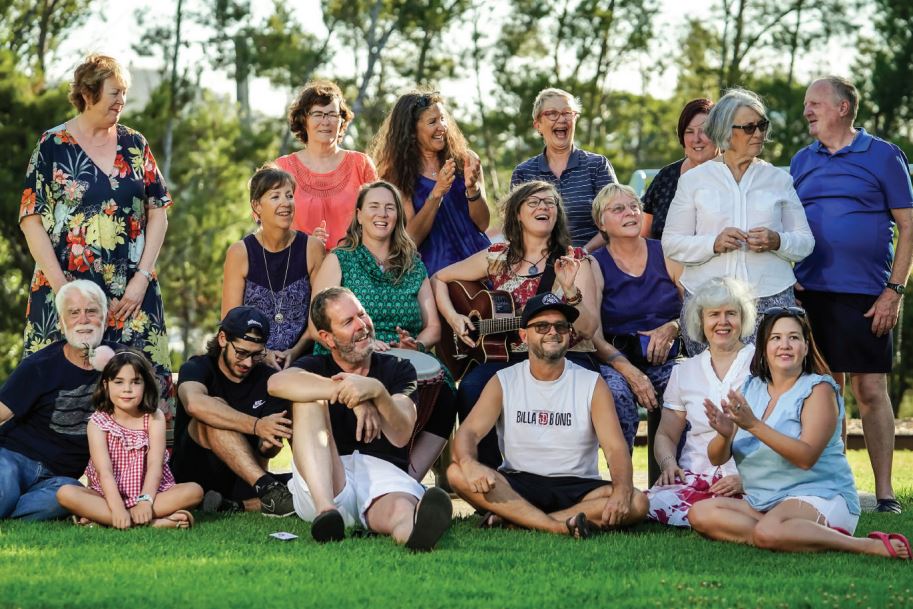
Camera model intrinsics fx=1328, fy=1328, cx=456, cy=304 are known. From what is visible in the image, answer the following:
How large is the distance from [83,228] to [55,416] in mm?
1038

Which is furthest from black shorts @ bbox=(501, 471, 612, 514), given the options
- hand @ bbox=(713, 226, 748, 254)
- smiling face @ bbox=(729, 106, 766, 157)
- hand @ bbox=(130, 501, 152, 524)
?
smiling face @ bbox=(729, 106, 766, 157)

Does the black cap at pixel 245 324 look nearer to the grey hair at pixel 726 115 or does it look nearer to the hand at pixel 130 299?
the hand at pixel 130 299

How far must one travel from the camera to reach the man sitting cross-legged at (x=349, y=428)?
19.6 feet

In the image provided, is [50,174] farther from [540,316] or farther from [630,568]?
[630,568]

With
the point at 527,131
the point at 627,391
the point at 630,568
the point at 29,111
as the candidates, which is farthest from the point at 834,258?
the point at 527,131

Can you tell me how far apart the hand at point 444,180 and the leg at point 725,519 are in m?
2.46

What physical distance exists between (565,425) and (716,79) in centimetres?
2388

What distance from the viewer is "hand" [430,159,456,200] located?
24.6 ft

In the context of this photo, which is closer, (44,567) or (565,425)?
(44,567)

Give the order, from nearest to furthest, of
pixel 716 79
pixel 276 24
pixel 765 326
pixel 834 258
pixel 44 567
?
pixel 44 567 < pixel 765 326 < pixel 834 258 < pixel 276 24 < pixel 716 79

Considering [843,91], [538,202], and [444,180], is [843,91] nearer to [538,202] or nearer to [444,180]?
[538,202]

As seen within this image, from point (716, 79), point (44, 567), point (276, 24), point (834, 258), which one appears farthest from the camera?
point (716, 79)

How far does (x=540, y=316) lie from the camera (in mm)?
6352

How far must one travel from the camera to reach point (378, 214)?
726 cm
